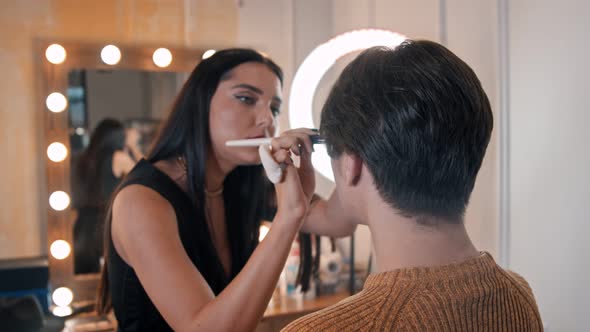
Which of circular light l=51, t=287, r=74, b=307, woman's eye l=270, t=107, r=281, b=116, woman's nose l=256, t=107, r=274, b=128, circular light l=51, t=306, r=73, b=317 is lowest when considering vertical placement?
circular light l=51, t=306, r=73, b=317

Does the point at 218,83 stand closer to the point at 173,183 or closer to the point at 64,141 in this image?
the point at 173,183

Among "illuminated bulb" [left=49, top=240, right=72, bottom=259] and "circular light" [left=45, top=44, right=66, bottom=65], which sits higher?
"circular light" [left=45, top=44, right=66, bottom=65]

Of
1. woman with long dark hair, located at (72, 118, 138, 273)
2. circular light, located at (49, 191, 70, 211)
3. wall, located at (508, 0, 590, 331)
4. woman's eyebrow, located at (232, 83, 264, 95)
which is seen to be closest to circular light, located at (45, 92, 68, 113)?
woman with long dark hair, located at (72, 118, 138, 273)

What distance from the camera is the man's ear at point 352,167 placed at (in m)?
0.58

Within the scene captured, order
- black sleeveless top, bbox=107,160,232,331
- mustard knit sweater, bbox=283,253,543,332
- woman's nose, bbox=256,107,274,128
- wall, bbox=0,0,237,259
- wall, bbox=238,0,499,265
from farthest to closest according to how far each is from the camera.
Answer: wall, bbox=0,0,237,259
wall, bbox=238,0,499,265
woman's nose, bbox=256,107,274,128
black sleeveless top, bbox=107,160,232,331
mustard knit sweater, bbox=283,253,543,332

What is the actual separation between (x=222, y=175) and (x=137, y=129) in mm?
677

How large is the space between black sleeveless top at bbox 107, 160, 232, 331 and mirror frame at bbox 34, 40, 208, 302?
0.73m

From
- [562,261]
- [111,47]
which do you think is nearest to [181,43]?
[111,47]

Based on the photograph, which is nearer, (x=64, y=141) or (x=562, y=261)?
(x=562, y=261)

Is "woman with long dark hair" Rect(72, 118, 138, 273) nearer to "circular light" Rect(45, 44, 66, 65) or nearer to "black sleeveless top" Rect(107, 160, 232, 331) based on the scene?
"circular light" Rect(45, 44, 66, 65)

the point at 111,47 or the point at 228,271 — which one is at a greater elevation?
the point at 111,47

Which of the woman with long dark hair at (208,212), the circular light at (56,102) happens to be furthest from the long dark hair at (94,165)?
the woman with long dark hair at (208,212)

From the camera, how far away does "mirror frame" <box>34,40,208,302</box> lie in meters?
1.64

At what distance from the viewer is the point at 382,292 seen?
52cm
